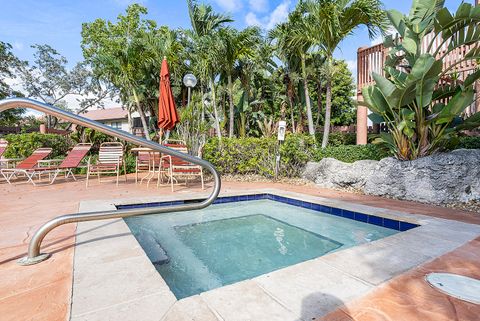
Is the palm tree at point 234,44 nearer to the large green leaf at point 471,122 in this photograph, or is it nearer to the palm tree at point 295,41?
the palm tree at point 295,41

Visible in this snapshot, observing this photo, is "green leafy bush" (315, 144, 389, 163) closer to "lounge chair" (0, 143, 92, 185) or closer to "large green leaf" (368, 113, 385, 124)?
"large green leaf" (368, 113, 385, 124)

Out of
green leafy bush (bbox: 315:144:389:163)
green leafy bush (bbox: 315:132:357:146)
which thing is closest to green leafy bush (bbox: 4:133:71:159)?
green leafy bush (bbox: 315:144:389:163)

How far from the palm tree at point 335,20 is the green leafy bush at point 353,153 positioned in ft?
8.50

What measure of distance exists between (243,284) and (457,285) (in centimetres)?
145

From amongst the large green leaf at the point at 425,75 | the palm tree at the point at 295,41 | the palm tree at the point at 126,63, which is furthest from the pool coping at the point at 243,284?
the palm tree at the point at 126,63

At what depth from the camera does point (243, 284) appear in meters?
1.79

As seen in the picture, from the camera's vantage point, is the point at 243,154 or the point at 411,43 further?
the point at 243,154

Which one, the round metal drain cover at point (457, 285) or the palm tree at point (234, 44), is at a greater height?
the palm tree at point (234, 44)

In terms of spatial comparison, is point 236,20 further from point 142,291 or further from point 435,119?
point 142,291

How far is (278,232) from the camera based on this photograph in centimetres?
396

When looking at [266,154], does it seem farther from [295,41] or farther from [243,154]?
[295,41]

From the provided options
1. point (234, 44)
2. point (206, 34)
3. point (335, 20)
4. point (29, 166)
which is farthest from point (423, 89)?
point (29, 166)

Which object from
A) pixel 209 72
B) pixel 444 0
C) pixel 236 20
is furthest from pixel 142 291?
pixel 236 20

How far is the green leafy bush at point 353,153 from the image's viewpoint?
7219 millimetres
